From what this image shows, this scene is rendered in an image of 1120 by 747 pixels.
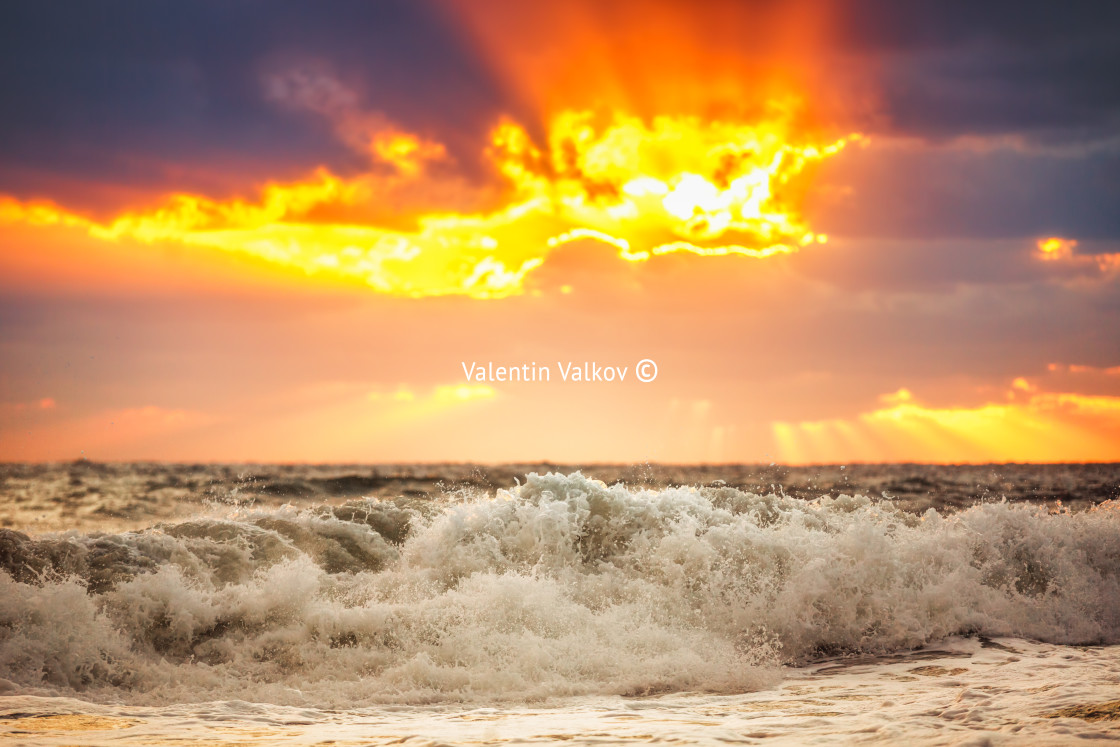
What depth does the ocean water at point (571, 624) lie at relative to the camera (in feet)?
19.8

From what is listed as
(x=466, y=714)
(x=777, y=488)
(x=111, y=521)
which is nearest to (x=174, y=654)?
(x=466, y=714)

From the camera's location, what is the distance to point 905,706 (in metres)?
6.23

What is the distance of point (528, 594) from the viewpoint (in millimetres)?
9180

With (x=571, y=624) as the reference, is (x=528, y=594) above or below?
above

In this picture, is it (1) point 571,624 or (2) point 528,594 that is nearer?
(1) point 571,624

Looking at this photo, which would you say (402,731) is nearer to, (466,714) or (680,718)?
(466,714)

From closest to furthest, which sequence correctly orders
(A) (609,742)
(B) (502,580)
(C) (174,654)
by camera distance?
(A) (609,742) → (C) (174,654) → (B) (502,580)

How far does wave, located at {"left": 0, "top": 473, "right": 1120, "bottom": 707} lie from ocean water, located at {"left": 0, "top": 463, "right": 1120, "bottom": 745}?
0.03 m

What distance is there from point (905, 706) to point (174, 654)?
7.02 meters

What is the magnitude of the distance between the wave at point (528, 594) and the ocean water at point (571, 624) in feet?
0.10

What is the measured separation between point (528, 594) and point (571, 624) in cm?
62

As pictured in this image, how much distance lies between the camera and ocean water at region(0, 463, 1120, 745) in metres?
6.04

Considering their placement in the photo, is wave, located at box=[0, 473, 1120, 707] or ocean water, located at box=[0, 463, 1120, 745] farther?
wave, located at box=[0, 473, 1120, 707]

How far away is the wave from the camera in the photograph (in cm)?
787
